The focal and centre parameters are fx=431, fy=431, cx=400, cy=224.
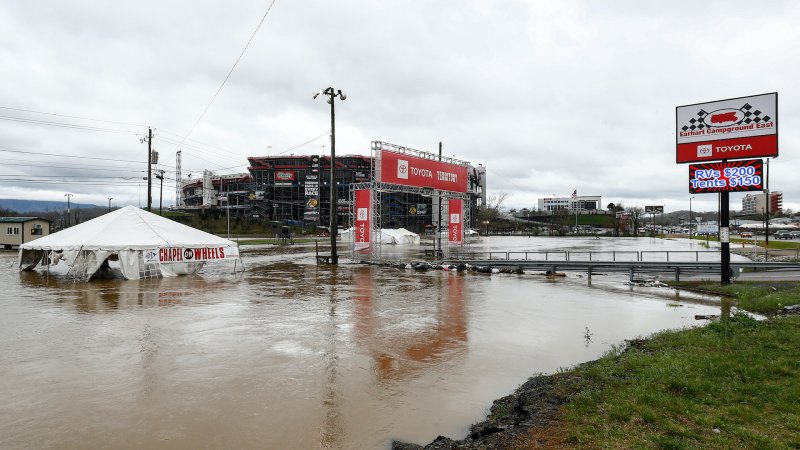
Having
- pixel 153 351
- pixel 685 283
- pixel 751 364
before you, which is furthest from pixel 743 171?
pixel 153 351

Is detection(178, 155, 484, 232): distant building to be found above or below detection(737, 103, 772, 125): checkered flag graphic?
above

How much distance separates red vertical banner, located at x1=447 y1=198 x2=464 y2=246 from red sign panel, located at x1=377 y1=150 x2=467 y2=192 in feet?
4.51

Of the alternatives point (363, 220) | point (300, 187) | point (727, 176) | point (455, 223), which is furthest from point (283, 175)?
point (727, 176)

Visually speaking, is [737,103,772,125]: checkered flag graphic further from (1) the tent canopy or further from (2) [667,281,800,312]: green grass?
(1) the tent canopy

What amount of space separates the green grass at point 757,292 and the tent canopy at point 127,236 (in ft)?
73.4

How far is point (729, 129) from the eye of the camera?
17.6 metres

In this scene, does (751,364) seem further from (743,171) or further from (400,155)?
(400,155)

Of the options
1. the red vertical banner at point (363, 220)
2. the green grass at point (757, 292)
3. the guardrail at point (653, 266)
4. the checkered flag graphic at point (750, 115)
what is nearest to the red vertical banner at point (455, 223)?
the red vertical banner at point (363, 220)

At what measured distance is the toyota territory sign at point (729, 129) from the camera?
1684cm

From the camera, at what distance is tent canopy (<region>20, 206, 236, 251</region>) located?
20.2 m

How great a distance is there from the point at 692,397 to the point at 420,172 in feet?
79.6

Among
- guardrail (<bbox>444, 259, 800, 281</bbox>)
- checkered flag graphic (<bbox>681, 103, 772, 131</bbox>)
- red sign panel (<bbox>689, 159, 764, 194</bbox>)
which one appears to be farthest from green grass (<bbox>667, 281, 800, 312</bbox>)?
checkered flag graphic (<bbox>681, 103, 772, 131</bbox>)

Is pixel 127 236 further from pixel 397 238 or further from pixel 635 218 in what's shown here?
pixel 635 218

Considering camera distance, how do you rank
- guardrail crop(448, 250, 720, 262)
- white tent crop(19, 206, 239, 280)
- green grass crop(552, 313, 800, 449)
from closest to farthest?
1. green grass crop(552, 313, 800, 449)
2. white tent crop(19, 206, 239, 280)
3. guardrail crop(448, 250, 720, 262)
